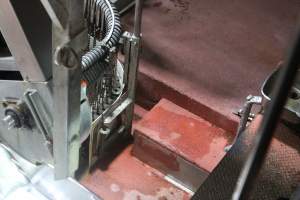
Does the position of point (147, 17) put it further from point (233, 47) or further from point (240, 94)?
point (240, 94)

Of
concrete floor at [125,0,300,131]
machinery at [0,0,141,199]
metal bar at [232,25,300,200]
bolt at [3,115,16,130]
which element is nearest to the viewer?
metal bar at [232,25,300,200]

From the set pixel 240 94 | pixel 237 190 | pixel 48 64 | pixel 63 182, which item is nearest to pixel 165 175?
pixel 240 94

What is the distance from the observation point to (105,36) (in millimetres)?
1444

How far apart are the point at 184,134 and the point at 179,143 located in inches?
1.9

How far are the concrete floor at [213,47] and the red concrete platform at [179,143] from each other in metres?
0.05

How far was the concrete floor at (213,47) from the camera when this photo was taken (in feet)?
5.57

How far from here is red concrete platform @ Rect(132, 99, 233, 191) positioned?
61.0 inches

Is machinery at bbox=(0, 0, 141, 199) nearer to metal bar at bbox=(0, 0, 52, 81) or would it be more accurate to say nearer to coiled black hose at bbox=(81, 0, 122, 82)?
metal bar at bbox=(0, 0, 52, 81)

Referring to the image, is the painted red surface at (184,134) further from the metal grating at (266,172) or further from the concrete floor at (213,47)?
the metal grating at (266,172)

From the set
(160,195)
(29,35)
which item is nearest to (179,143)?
(160,195)

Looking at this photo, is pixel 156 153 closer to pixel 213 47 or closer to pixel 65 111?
pixel 213 47

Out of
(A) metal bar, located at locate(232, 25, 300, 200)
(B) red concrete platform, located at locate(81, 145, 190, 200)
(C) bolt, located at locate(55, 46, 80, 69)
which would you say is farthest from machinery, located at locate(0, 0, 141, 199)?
(B) red concrete platform, located at locate(81, 145, 190, 200)

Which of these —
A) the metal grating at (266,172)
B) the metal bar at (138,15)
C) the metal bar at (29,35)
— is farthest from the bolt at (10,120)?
the metal bar at (138,15)

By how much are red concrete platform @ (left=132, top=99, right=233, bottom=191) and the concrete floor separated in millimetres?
51
